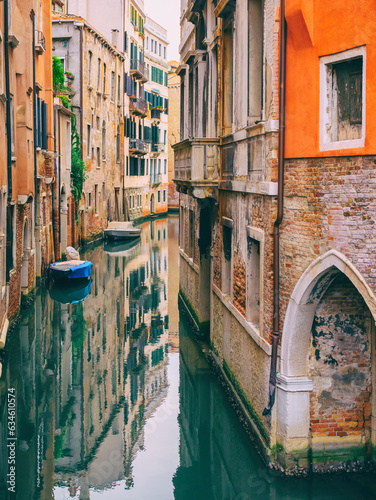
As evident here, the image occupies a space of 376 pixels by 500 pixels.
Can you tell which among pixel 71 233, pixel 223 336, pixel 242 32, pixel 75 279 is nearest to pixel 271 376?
pixel 223 336

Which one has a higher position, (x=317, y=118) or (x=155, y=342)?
(x=317, y=118)

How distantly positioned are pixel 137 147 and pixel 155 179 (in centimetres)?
731

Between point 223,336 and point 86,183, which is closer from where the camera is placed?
point 223,336

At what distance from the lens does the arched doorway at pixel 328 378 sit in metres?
7.52

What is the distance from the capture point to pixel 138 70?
42.8 metres

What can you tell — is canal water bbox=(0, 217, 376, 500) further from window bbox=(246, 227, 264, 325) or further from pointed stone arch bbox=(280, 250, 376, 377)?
window bbox=(246, 227, 264, 325)

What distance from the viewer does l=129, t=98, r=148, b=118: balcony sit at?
42978 millimetres

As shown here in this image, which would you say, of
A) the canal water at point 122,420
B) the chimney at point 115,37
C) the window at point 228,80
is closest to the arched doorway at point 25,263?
the canal water at point 122,420

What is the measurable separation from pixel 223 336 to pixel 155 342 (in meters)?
3.23

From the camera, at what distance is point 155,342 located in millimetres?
14492

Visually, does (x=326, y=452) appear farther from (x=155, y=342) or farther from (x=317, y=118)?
(x=155, y=342)

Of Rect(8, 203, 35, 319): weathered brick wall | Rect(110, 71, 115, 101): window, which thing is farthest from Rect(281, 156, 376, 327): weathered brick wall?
Rect(110, 71, 115, 101): window

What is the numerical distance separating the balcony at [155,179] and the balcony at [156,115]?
3.91 metres

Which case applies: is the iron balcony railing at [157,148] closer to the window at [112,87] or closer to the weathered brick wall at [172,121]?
the weathered brick wall at [172,121]
